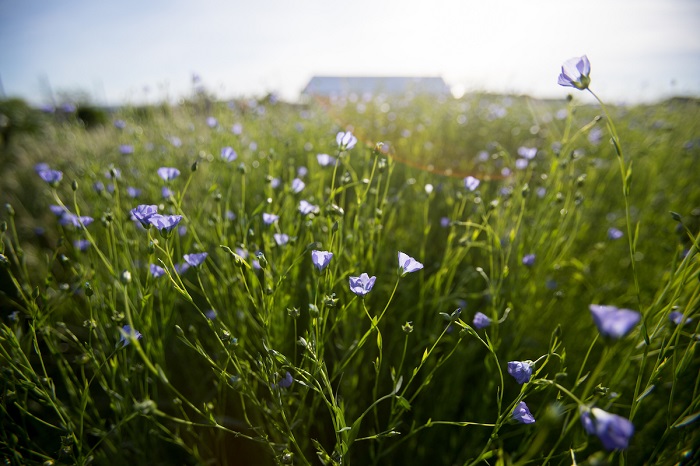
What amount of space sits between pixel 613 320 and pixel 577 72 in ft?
2.37

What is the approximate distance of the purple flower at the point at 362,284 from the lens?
99 cm

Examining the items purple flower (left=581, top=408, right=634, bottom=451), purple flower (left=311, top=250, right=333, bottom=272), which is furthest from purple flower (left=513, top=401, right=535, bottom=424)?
purple flower (left=311, top=250, right=333, bottom=272)

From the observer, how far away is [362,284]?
106 centimetres

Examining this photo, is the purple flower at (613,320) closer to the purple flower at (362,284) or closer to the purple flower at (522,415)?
the purple flower at (522,415)

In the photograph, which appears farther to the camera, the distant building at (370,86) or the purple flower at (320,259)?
the distant building at (370,86)

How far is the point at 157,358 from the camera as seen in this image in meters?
1.28

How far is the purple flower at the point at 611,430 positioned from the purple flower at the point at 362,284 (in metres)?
0.53

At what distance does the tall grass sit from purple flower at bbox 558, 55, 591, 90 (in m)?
0.19

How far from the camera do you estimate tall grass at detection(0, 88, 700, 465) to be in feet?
3.40

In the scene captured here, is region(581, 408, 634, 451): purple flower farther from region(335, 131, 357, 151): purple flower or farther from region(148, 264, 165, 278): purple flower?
region(148, 264, 165, 278): purple flower

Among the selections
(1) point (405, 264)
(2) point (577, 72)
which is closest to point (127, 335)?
(1) point (405, 264)

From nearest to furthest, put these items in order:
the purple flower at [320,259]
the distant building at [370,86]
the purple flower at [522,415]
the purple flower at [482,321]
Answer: the purple flower at [522,415] < the purple flower at [320,259] < the purple flower at [482,321] < the distant building at [370,86]

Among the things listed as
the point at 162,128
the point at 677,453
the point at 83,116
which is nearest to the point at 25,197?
the point at 162,128

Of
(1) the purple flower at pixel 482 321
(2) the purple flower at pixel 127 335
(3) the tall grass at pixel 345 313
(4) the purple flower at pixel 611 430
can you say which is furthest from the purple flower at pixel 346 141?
(4) the purple flower at pixel 611 430
